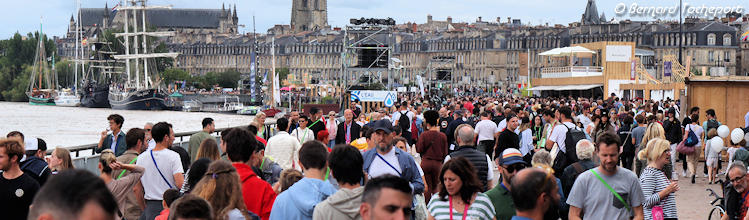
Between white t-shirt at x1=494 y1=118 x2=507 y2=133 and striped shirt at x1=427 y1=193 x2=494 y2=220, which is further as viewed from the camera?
white t-shirt at x1=494 y1=118 x2=507 y2=133

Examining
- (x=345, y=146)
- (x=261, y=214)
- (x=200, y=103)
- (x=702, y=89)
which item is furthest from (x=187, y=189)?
(x=200, y=103)

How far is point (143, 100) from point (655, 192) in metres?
99.3

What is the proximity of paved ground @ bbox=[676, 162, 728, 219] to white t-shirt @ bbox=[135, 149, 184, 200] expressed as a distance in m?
6.36

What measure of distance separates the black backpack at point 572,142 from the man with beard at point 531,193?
576 cm

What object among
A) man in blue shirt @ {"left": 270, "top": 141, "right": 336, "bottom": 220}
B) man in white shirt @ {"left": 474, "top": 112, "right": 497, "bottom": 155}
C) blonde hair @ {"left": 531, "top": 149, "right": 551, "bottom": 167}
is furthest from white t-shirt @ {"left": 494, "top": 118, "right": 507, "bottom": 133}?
man in blue shirt @ {"left": 270, "top": 141, "right": 336, "bottom": 220}

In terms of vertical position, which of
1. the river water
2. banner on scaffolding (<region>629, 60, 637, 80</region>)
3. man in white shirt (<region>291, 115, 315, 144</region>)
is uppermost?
banner on scaffolding (<region>629, 60, 637, 80</region>)

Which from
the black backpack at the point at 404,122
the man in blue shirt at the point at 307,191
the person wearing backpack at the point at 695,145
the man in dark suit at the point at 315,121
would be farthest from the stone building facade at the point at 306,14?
the man in blue shirt at the point at 307,191

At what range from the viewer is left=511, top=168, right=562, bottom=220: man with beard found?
491cm

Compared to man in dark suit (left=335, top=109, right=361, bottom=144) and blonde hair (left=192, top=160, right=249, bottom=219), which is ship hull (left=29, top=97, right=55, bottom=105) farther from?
blonde hair (left=192, top=160, right=249, bottom=219)

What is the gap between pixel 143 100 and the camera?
342 ft

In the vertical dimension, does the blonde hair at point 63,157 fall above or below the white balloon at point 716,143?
above

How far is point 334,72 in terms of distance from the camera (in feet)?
511

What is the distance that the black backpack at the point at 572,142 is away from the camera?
420 inches

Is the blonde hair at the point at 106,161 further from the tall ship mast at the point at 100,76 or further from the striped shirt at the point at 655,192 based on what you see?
the tall ship mast at the point at 100,76
